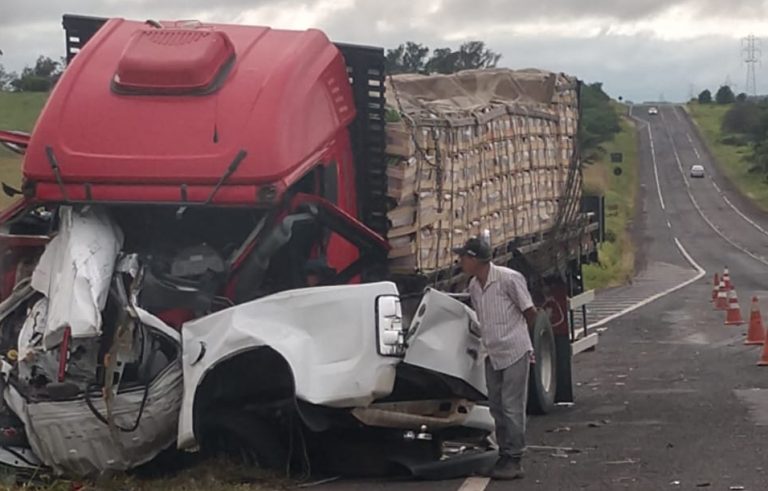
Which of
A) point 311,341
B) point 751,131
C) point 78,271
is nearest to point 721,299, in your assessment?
point 311,341

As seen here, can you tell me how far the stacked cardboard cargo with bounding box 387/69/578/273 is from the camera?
10.4 meters

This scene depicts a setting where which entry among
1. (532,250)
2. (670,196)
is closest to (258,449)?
(532,250)

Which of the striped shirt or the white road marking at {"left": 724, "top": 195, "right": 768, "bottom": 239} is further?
the white road marking at {"left": 724, "top": 195, "right": 768, "bottom": 239}

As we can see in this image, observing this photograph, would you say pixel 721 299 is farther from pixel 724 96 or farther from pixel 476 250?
pixel 724 96

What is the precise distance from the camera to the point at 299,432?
29.2 ft

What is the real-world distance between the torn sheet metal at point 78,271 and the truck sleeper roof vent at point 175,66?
839 mm

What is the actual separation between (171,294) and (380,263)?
1.77 meters

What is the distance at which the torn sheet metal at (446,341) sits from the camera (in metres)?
8.66

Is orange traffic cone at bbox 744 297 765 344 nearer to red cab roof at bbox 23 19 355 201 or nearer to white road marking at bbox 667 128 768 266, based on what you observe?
red cab roof at bbox 23 19 355 201

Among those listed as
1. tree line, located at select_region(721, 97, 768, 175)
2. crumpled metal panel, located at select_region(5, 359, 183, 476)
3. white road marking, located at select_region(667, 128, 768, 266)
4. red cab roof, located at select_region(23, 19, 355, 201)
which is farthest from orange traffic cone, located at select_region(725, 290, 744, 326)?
tree line, located at select_region(721, 97, 768, 175)

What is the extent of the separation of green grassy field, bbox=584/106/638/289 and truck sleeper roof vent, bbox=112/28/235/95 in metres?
22.1

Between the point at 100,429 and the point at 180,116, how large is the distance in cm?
200

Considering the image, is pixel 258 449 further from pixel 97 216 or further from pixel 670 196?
pixel 670 196

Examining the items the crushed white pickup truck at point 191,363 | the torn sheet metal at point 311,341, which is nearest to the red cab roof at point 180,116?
the crushed white pickup truck at point 191,363
